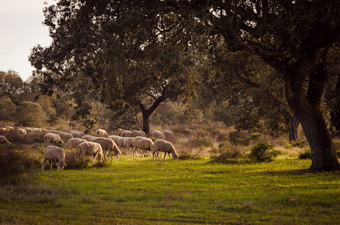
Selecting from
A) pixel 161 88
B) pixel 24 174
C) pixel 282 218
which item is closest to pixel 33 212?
pixel 24 174

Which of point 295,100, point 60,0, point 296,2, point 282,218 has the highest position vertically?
point 60,0

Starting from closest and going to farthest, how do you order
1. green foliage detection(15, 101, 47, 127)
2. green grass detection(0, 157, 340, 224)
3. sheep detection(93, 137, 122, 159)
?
green grass detection(0, 157, 340, 224), sheep detection(93, 137, 122, 159), green foliage detection(15, 101, 47, 127)

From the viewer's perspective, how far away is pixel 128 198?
10.8m

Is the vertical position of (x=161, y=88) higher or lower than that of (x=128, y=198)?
higher

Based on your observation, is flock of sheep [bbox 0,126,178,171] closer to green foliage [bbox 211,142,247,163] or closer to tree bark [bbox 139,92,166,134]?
green foliage [bbox 211,142,247,163]

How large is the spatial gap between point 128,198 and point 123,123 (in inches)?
1501

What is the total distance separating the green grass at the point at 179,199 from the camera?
320 inches

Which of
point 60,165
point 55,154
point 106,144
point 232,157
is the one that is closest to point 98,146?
point 106,144

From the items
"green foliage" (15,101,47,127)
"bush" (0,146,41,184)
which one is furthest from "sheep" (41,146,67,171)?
"green foliage" (15,101,47,127)

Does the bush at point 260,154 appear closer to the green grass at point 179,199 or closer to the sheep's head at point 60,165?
the green grass at point 179,199

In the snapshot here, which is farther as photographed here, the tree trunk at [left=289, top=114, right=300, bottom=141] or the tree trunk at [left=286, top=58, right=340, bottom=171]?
the tree trunk at [left=289, top=114, right=300, bottom=141]

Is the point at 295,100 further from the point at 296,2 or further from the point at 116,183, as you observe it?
the point at 116,183

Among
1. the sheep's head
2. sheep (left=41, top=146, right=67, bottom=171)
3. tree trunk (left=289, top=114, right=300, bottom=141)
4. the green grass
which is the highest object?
tree trunk (left=289, top=114, right=300, bottom=141)

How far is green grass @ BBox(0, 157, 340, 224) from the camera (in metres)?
8.13
